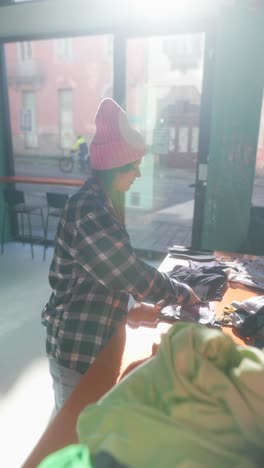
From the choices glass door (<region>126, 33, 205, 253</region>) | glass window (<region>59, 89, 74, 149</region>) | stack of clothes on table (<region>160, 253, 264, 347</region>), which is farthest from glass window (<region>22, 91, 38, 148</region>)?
stack of clothes on table (<region>160, 253, 264, 347</region>)

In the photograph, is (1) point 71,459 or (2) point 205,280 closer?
(1) point 71,459

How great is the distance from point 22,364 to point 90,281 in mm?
1550

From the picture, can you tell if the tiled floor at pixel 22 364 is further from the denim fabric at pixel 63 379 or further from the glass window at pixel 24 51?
the glass window at pixel 24 51

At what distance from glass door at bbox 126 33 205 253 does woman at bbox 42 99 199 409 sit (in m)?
2.58

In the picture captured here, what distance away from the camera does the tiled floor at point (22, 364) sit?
5.95 feet

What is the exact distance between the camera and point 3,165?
4.77 metres

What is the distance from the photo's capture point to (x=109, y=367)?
1.09m

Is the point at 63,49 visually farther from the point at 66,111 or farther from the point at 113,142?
the point at 113,142

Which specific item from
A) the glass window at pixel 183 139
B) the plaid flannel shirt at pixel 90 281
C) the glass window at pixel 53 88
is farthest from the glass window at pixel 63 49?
the plaid flannel shirt at pixel 90 281

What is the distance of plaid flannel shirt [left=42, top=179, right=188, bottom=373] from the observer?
1.07 meters

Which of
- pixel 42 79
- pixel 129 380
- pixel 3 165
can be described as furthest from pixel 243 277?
pixel 42 79

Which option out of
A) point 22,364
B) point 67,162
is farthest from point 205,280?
point 67,162

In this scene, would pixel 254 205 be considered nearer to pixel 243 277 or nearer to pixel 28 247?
pixel 243 277

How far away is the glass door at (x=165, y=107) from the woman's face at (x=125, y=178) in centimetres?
256
